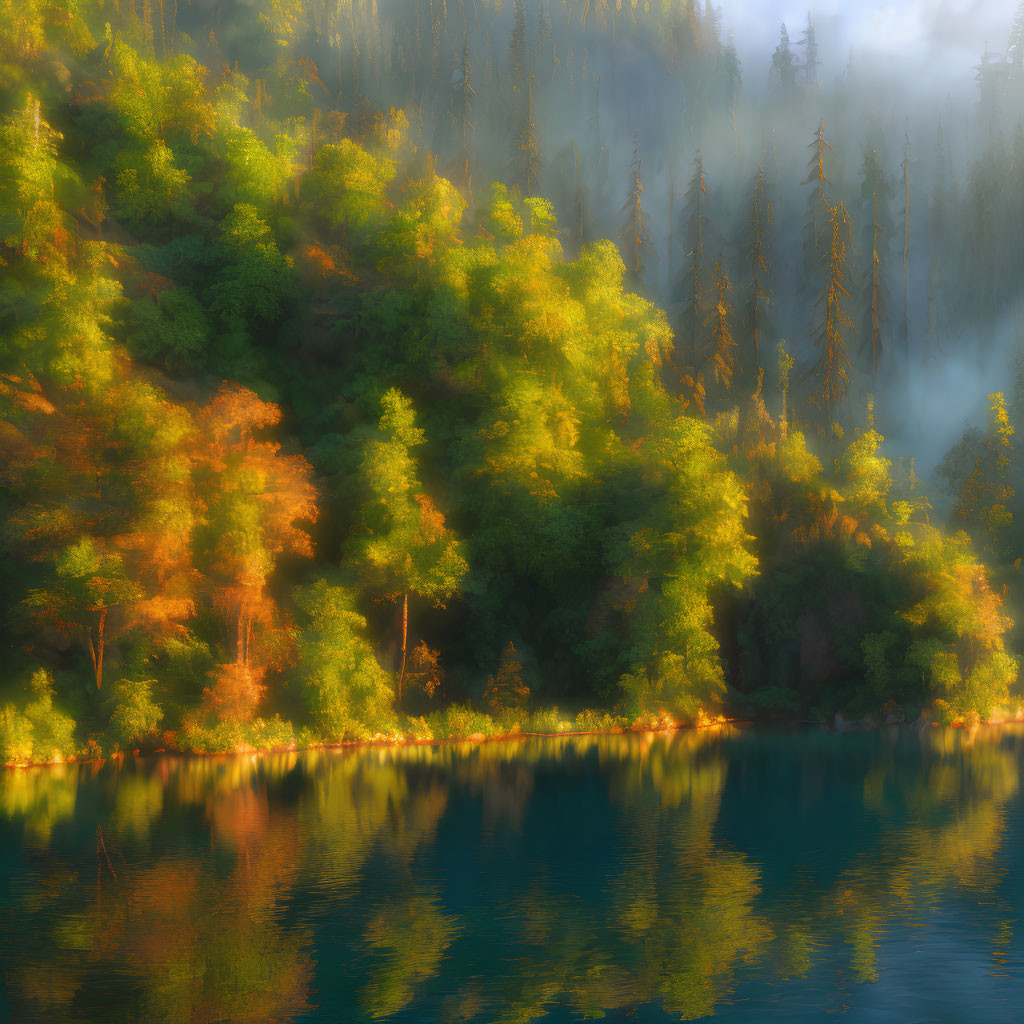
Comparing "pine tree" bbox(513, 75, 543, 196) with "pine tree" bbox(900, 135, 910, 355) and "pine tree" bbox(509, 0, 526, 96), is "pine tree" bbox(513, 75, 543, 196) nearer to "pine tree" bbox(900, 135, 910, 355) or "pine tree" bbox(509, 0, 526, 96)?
"pine tree" bbox(509, 0, 526, 96)

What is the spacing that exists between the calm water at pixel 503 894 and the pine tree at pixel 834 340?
3906cm

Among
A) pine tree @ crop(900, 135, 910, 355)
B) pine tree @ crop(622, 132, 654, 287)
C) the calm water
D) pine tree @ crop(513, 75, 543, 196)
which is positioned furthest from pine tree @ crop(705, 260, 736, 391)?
the calm water

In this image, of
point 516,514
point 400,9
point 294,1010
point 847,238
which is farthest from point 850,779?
point 400,9

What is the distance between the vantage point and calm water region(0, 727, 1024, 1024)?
53.5ft

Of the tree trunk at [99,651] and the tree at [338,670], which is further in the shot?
the tree at [338,670]

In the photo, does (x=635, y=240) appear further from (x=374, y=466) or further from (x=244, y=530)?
(x=244, y=530)

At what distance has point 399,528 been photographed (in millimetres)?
46656

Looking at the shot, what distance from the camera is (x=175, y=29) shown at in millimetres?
77750

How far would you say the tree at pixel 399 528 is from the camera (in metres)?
46.2

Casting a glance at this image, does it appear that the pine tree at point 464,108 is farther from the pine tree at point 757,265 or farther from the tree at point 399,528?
the tree at point 399,528

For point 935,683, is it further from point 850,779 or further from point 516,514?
→ point 516,514

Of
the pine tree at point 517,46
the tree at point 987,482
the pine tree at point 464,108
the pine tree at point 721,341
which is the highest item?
the pine tree at point 517,46

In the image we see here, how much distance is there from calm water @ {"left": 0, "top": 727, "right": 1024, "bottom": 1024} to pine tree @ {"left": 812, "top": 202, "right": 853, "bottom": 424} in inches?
1538

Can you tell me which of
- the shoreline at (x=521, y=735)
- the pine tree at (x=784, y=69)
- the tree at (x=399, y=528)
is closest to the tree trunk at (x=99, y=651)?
the shoreline at (x=521, y=735)
